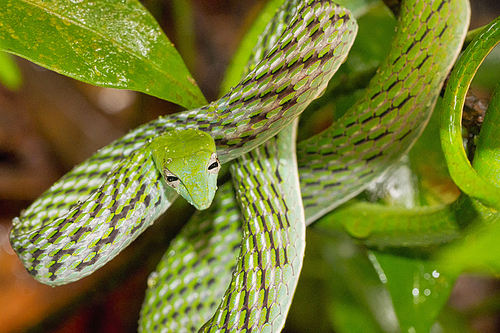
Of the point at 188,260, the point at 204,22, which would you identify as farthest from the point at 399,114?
the point at 204,22

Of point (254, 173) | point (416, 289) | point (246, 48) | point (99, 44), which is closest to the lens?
point (99, 44)

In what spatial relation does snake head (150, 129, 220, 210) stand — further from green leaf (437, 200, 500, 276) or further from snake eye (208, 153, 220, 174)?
green leaf (437, 200, 500, 276)

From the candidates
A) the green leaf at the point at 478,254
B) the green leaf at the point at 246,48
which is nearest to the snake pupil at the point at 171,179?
the green leaf at the point at 246,48

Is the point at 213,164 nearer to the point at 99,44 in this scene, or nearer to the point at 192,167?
the point at 192,167

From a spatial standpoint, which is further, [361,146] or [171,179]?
[361,146]

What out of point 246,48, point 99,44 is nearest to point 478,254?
point 99,44

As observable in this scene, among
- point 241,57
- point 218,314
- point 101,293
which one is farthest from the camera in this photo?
point 101,293

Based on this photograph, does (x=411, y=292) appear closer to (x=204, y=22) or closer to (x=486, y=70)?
(x=486, y=70)

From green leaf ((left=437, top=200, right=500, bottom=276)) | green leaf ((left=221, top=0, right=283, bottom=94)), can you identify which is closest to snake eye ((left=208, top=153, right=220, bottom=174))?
green leaf ((left=221, top=0, right=283, bottom=94))
